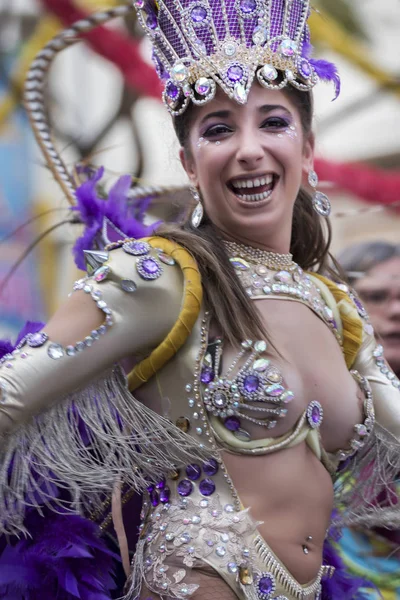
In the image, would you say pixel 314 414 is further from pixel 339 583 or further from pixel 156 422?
pixel 339 583

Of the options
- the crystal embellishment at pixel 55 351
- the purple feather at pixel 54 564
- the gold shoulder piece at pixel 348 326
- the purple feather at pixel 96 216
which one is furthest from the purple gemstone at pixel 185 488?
the purple feather at pixel 96 216

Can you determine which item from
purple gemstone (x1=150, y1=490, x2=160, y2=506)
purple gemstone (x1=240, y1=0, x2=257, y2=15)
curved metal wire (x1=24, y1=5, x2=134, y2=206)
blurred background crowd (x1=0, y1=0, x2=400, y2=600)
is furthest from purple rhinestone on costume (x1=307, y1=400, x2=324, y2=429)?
blurred background crowd (x1=0, y1=0, x2=400, y2=600)

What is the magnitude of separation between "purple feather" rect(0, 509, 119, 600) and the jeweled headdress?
911mm

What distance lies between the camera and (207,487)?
1.73 metres

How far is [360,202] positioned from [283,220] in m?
2.52

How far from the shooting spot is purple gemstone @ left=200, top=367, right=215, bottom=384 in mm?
1731

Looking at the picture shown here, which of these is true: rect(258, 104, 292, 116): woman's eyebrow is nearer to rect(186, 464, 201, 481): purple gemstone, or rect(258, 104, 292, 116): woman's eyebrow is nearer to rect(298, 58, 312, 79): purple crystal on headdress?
rect(298, 58, 312, 79): purple crystal on headdress

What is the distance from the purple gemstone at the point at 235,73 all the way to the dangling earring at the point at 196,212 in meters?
0.27

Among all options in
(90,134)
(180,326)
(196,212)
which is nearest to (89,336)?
(180,326)

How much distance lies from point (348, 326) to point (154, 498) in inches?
23.9

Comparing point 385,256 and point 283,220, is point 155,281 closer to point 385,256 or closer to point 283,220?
point 283,220

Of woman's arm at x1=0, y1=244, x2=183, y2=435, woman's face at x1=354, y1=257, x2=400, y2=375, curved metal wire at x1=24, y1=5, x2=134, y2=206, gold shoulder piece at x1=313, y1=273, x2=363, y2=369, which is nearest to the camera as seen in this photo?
woman's arm at x1=0, y1=244, x2=183, y2=435

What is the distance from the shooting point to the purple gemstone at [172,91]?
1.90 metres

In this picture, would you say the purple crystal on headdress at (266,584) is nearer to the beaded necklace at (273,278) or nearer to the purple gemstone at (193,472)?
the purple gemstone at (193,472)
